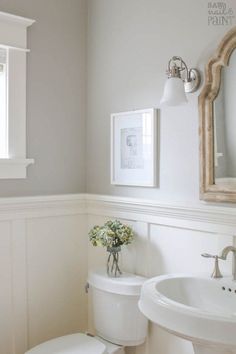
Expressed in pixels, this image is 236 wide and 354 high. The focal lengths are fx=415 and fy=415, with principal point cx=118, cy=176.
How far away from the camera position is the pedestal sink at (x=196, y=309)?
1.33m

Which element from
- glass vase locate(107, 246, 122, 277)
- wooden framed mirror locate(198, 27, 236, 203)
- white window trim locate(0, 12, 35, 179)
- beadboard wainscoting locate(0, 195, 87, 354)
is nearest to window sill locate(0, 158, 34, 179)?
white window trim locate(0, 12, 35, 179)

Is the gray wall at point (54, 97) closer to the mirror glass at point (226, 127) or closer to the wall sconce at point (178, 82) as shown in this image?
the wall sconce at point (178, 82)

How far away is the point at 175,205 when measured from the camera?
6.56 feet

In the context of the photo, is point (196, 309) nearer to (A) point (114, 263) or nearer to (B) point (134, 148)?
(A) point (114, 263)

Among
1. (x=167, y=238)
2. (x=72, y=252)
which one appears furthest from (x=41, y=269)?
(x=167, y=238)

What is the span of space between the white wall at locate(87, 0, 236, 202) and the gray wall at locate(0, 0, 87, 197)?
0.24 feet

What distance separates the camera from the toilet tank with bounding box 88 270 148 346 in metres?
2.08

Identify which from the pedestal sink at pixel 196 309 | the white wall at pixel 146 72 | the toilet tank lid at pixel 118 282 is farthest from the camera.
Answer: the toilet tank lid at pixel 118 282

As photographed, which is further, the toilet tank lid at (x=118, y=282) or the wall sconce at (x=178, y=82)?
the toilet tank lid at (x=118, y=282)

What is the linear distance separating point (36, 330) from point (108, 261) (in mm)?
601

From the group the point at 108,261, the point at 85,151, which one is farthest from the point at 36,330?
the point at 85,151

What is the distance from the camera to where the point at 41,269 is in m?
2.38

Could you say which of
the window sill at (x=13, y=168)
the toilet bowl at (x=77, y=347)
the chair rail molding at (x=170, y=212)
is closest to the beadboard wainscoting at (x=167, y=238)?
the chair rail molding at (x=170, y=212)

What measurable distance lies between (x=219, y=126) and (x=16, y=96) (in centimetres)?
112
